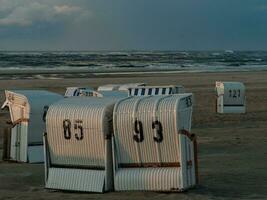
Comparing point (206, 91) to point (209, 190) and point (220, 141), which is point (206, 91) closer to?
point (220, 141)

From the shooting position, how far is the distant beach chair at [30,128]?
643 inches

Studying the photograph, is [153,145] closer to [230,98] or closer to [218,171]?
[218,171]

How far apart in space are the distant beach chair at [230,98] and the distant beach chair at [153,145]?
1654cm

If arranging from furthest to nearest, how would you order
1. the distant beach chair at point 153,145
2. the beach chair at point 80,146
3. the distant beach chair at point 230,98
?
the distant beach chair at point 230,98
the beach chair at point 80,146
the distant beach chair at point 153,145

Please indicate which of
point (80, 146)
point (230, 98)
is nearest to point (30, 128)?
point (80, 146)

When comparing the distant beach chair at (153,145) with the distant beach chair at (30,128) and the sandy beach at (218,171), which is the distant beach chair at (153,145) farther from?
the distant beach chair at (30,128)

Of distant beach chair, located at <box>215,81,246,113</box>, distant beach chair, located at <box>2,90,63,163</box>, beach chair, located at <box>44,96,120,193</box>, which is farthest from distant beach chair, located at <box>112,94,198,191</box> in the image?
distant beach chair, located at <box>215,81,246,113</box>

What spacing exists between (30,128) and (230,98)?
14.1m

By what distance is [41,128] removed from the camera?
16.4 m

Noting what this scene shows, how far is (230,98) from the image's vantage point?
2870 centimetres

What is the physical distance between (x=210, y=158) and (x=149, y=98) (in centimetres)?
466

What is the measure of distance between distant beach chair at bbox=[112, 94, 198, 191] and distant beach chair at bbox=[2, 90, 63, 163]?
477 cm

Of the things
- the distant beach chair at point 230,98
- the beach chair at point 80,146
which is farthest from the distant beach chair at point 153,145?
the distant beach chair at point 230,98

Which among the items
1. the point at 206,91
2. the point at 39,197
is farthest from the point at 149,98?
the point at 206,91
